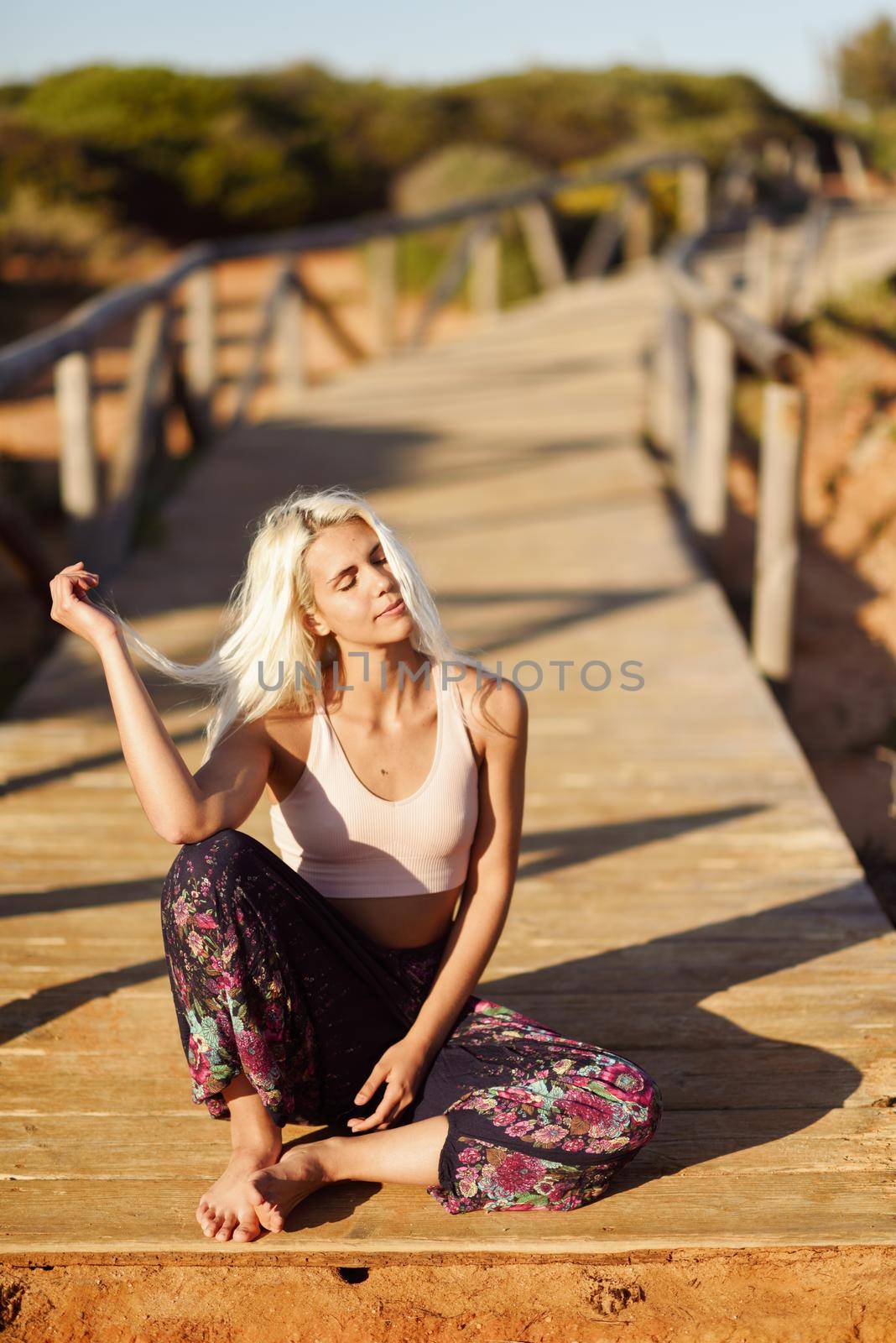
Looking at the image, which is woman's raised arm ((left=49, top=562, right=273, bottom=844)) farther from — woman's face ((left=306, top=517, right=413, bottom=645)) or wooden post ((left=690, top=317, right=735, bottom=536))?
wooden post ((left=690, top=317, right=735, bottom=536))

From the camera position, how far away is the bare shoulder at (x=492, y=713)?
233 centimetres

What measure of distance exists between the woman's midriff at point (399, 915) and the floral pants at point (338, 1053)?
75 millimetres

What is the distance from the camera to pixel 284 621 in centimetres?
231

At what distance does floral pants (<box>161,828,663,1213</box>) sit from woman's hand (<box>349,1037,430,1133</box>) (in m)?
0.04

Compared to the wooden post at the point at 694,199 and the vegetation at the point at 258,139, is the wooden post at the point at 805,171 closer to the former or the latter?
the vegetation at the point at 258,139

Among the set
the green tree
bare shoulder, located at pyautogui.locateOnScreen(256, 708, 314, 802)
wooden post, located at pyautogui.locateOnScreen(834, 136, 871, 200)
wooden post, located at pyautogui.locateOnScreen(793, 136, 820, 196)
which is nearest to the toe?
bare shoulder, located at pyautogui.locateOnScreen(256, 708, 314, 802)

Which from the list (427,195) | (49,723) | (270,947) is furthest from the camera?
(427,195)

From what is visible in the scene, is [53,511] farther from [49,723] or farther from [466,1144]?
[466,1144]

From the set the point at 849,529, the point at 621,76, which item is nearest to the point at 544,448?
the point at 849,529

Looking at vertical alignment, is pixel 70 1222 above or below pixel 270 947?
below

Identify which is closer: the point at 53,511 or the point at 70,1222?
the point at 70,1222

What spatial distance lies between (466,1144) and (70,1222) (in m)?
0.62

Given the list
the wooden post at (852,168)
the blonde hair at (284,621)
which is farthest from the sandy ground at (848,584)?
the wooden post at (852,168)

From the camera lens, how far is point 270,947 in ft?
6.91
